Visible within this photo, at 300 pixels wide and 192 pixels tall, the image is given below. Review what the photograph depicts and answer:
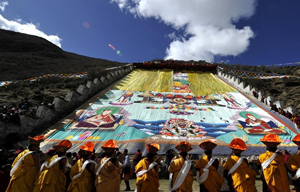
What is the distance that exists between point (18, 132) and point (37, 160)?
4.75 meters

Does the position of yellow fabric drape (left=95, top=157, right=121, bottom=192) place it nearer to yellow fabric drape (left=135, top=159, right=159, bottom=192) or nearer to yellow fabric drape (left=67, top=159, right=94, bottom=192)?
yellow fabric drape (left=67, top=159, right=94, bottom=192)

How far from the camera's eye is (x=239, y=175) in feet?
10.0

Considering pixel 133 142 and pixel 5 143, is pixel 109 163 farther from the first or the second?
pixel 5 143

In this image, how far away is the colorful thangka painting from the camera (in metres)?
7.28

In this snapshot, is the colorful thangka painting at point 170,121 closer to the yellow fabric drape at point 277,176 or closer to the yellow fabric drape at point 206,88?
the yellow fabric drape at point 206,88

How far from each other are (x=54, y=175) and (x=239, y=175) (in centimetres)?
332

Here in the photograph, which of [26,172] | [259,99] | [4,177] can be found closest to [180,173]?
[26,172]

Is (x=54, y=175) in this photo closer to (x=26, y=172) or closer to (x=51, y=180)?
(x=51, y=180)

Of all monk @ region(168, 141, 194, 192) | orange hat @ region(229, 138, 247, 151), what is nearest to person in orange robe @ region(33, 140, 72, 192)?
monk @ region(168, 141, 194, 192)

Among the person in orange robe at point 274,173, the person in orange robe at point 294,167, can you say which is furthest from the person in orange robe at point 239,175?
the person in orange robe at point 294,167

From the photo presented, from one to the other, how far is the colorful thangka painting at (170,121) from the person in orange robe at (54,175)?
3.53 metres

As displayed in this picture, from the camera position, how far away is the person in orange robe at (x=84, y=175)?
3.04 metres

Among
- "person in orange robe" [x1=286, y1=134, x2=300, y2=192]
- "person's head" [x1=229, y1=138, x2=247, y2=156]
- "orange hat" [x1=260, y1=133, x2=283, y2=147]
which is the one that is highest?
"orange hat" [x1=260, y1=133, x2=283, y2=147]

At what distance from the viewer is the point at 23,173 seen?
3191 mm
